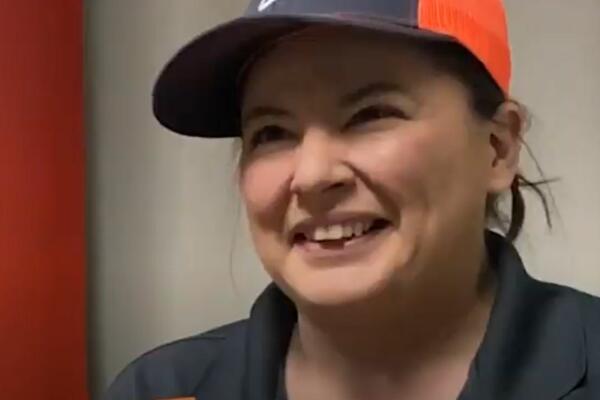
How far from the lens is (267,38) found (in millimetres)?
895

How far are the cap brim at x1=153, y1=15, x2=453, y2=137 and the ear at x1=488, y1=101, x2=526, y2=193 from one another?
113mm

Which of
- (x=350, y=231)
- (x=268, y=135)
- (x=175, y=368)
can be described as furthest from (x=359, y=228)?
(x=175, y=368)

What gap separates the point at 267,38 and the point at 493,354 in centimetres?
31

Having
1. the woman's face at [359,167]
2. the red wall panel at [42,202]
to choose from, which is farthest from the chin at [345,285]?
the red wall panel at [42,202]

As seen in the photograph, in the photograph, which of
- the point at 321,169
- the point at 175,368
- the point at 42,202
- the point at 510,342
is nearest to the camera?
the point at 321,169

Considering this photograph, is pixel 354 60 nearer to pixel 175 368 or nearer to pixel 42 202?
pixel 175 368

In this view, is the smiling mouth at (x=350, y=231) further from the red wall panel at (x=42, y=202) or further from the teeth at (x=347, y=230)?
the red wall panel at (x=42, y=202)

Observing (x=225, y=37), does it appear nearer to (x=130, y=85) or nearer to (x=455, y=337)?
(x=455, y=337)

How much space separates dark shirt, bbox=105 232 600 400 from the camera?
917 millimetres

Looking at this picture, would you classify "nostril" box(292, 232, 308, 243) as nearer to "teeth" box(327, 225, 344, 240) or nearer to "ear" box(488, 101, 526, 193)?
"teeth" box(327, 225, 344, 240)

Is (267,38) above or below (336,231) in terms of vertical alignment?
above

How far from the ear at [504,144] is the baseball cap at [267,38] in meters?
0.02

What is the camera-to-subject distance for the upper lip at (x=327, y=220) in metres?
0.85

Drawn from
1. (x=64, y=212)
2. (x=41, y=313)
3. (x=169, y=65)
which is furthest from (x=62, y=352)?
(x=169, y=65)
